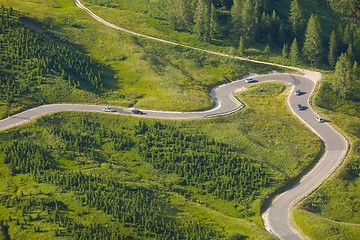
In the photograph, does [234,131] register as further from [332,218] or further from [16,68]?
[16,68]

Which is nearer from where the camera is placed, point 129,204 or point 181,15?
point 129,204

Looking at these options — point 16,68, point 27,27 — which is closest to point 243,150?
point 16,68

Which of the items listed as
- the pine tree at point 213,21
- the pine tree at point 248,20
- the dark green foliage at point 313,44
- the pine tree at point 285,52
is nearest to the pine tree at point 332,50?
the dark green foliage at point 313,44

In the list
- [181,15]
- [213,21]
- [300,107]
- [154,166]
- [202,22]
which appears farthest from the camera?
[181,15]

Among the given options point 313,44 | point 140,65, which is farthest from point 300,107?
point 140,65

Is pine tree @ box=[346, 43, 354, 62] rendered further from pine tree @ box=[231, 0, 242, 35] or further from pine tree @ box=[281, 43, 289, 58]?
pine tree @ box=[231, 0, 242, 35]

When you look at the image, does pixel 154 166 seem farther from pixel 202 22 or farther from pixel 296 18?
pixel 296 18
